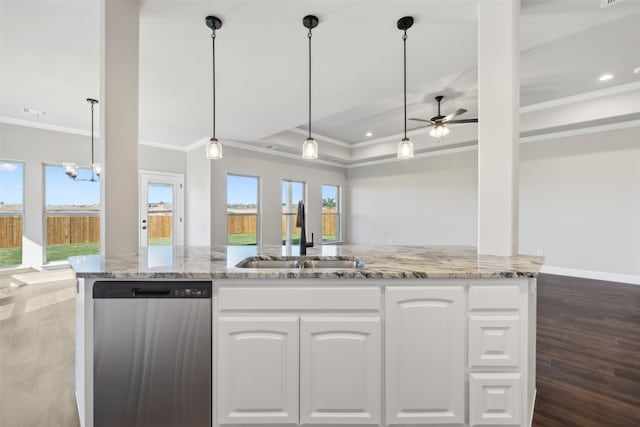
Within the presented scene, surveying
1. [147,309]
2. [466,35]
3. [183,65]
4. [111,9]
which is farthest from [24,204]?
[466,35]

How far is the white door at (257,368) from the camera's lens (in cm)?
140

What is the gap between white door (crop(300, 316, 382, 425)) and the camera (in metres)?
1.40

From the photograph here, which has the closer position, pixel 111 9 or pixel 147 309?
pixel 147 309

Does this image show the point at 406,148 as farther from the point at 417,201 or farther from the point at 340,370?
the point at 417,201

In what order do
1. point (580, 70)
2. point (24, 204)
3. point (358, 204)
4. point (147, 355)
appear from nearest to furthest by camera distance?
1. point (147, 355)
2. point (580, 70)
3. point (24, 204)
4. point (358, 204)

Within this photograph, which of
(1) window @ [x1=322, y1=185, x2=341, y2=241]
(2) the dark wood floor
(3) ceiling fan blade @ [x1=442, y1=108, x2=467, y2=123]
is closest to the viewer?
(2) the dark wood floor

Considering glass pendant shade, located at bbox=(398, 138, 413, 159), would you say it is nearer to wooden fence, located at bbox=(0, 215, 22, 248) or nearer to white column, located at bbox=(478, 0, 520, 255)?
white column, located at bbox=(478, 0, 520, 255)

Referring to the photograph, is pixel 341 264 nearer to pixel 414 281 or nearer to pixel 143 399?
pixel 414 281

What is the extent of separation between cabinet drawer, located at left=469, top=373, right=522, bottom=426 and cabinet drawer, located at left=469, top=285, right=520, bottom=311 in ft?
1.09

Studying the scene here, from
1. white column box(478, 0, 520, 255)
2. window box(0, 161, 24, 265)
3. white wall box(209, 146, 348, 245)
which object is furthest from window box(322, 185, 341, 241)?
white column box(478, 0, 520, 255)

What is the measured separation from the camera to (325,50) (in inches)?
105

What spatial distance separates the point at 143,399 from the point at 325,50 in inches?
115

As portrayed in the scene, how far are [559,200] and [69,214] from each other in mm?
8628

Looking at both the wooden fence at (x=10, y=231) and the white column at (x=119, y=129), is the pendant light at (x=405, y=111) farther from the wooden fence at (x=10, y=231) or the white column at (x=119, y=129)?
the wooden fence at (x=10, y=231)
